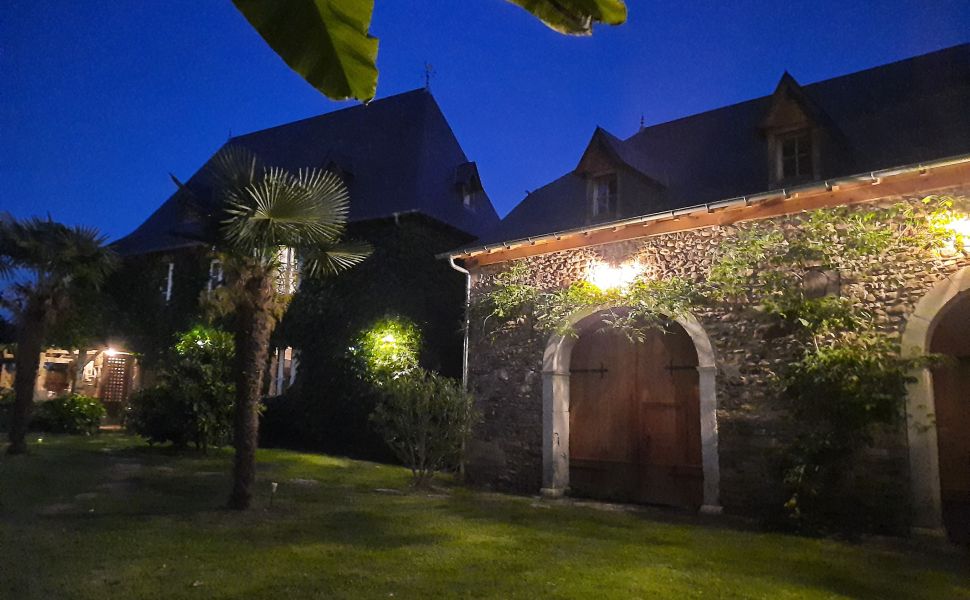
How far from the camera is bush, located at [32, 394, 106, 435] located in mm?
15844

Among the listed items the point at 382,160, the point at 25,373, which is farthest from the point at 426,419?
the point at 382,160

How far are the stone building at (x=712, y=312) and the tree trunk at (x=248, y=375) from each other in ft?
13.9

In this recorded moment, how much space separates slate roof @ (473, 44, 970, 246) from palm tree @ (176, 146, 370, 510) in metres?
4.36

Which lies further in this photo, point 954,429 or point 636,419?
point 636,419

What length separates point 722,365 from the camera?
27.4 feet

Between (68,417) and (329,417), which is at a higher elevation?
(329,417)

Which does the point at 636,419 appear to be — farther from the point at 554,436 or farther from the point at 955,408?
the point at 955,408

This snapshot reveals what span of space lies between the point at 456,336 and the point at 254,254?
24.9 ft

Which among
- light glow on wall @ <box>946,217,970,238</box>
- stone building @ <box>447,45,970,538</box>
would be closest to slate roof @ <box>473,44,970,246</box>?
stone building @ <box>447,45,970,538</box>

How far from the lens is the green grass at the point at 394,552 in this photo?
4.52m

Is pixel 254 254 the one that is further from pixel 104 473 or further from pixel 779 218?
pixel 779 218

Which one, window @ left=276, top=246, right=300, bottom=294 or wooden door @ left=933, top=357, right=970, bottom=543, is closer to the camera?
window @ left=276, top=246, right=300, bottom=294

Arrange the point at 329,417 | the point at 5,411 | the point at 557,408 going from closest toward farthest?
the point at 557,408, the point at 329,417, the point at 5,411

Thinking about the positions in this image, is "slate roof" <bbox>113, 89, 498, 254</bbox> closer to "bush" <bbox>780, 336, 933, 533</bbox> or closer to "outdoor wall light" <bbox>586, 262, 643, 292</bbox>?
"outdoor wall light" <bbox>586, 262, 643, 292</bbox>
